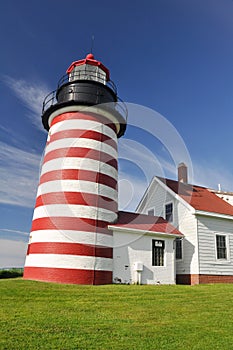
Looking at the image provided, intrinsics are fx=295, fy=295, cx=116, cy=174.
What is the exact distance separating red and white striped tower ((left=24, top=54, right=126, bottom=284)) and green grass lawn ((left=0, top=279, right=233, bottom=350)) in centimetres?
191

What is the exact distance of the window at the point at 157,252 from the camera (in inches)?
573

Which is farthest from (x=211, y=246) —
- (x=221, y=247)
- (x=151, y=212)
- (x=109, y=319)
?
(x=109, y=319)

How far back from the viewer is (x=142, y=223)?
15.2m

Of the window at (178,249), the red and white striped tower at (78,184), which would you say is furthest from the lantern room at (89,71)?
the window at (178,249)

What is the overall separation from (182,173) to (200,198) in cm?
361

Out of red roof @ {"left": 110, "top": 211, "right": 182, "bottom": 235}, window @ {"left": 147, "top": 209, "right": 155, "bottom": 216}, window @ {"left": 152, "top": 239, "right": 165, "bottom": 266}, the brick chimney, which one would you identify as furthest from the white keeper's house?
the brick chimney

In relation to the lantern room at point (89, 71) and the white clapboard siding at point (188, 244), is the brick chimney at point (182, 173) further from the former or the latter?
the lantern room at point (89, 71)

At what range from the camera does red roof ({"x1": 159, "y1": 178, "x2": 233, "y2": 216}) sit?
17.5 meters

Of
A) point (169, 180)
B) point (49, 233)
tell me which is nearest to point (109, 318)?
point (49, 233)

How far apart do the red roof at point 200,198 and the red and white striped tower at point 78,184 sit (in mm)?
5493

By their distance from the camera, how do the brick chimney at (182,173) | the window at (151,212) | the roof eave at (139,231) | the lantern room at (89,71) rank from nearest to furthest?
the roof eave at (139,231) → the lantern room at (89,71) → the window at (151,212) → the brick chimney at (182,173)

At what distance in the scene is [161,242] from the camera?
49.3 feet

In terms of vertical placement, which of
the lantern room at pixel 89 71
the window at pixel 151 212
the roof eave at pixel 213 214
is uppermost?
the lantern room at pixel 89 71

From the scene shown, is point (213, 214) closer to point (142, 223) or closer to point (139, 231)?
point (142, 223)
